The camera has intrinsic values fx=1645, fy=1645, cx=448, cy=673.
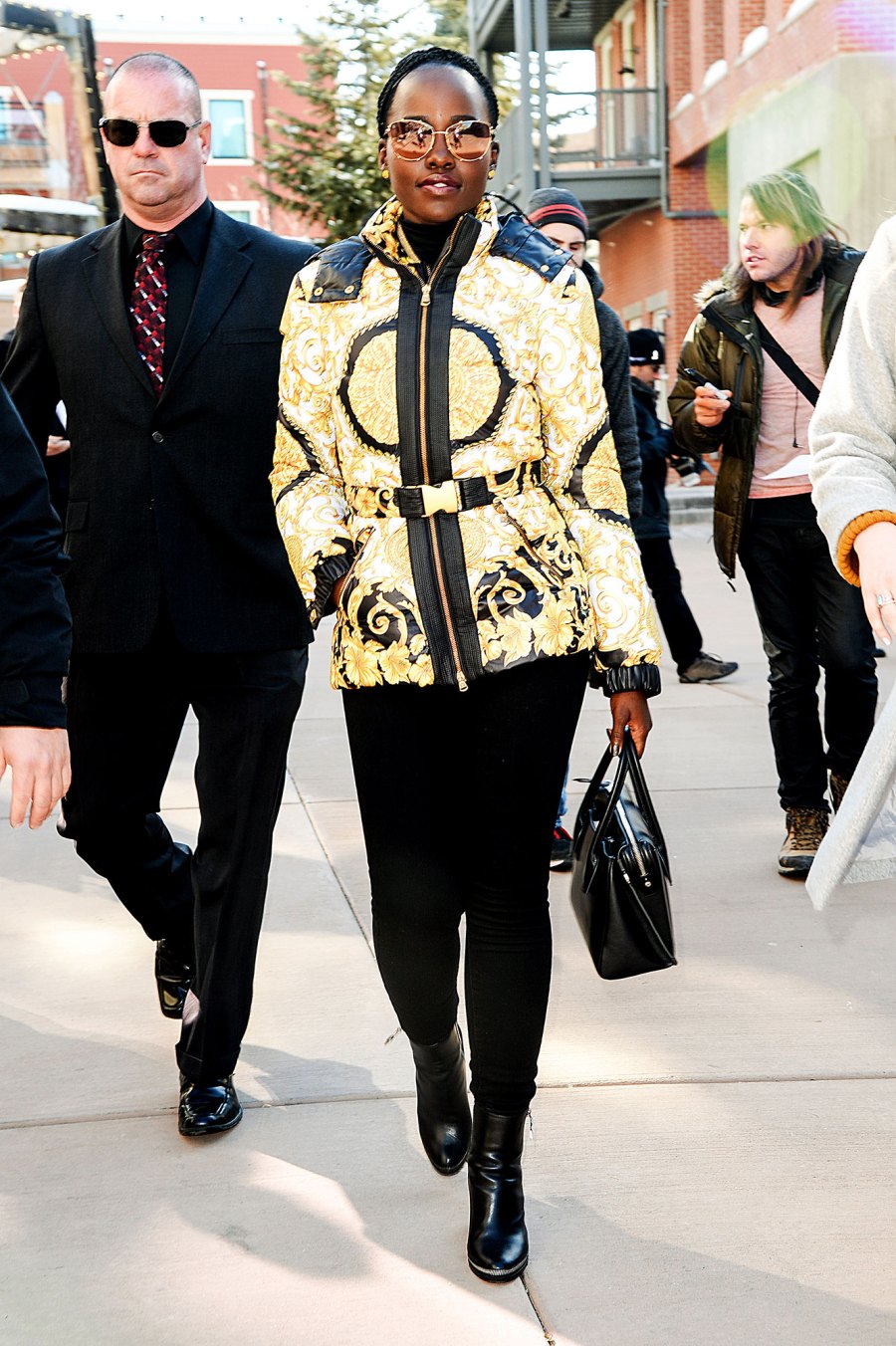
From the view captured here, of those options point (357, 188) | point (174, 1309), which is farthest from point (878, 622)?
point (357, 188)

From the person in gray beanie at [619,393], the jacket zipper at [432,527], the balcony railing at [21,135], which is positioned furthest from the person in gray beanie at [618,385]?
the balcony railing at [21,135]

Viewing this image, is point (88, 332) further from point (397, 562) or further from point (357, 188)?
point (357, 188)

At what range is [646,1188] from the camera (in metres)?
3.07

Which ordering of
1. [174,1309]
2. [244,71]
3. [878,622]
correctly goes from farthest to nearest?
[244,71], [174,1309], [878,622]

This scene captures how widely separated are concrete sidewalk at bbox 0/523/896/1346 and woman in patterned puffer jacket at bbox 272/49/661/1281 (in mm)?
227

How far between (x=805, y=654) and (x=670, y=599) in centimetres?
337

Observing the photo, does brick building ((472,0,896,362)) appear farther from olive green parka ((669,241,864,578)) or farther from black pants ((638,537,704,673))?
olive green parka ((669,241,864,578))

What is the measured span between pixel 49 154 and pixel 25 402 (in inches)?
336

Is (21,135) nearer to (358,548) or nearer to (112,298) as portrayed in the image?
(112,298)

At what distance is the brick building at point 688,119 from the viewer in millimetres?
18828

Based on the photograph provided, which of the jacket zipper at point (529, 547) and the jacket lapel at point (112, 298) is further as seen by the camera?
the jacket lapel at point (112, 298)

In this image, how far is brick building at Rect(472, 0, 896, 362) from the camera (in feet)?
61.8

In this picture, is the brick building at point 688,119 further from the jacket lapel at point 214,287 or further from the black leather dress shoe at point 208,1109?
the black leather dress shoe at point 208,1109

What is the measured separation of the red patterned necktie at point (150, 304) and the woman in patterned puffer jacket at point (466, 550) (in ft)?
1.94
